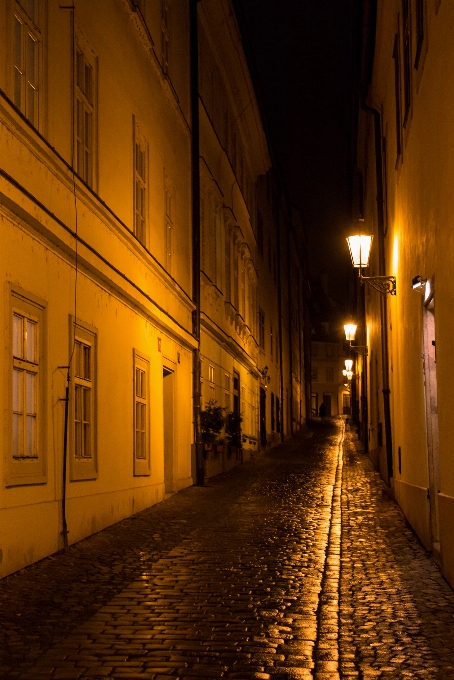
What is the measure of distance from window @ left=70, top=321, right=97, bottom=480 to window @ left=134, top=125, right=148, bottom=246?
350cm

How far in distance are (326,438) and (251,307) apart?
1341 cm

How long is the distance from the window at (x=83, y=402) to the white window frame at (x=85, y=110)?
2.19 metres

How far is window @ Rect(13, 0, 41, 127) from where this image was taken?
1017 cm

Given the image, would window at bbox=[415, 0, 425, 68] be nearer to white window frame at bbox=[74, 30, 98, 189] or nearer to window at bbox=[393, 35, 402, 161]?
window at bbox=[393, 35, 402, 161]

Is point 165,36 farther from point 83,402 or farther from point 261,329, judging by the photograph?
point 261,329

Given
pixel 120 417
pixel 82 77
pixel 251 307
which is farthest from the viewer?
pixel 251 307

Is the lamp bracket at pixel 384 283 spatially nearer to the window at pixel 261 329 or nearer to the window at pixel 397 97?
the window at pixel 397 97

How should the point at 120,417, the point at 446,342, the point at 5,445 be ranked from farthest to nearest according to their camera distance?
the point at 120,417, the point at 5,445, the point at 446,342

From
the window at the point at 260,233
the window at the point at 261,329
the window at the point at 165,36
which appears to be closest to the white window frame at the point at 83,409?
the window at the point at 165,36

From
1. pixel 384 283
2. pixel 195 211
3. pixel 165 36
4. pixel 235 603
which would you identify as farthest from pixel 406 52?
pixel 195 211

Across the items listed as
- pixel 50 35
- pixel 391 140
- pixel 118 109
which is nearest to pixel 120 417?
pixel 118 109

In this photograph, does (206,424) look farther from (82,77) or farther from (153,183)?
(82,77)

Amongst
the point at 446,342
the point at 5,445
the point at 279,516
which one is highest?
the point at 446,342

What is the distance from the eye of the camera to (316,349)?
95688mm
